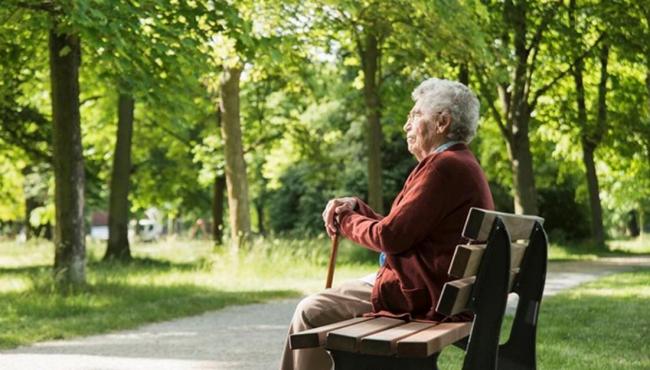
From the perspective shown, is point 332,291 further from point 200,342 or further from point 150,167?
point 150,167

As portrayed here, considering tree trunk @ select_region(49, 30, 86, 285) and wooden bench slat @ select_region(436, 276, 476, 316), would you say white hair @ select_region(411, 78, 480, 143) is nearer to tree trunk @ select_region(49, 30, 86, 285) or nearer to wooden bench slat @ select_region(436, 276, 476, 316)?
wooden bench slat @ select_region(436, 276, 476, 316)

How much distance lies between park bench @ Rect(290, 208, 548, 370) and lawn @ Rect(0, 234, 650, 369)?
3.20 metres

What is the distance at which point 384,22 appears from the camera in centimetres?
1928

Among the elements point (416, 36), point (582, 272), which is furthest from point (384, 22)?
point (582, 272)

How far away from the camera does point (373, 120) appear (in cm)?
2327

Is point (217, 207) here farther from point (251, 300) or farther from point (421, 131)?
point (421, 131)

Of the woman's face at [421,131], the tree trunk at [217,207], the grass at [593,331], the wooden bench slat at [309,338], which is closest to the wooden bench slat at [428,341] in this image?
the wooden bench slat at [309,338]

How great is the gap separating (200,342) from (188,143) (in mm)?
23907

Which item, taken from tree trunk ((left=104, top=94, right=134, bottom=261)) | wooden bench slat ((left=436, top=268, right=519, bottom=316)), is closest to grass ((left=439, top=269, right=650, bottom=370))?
wooden bench slat ((left=436, top=268, right=519, bottom=316))

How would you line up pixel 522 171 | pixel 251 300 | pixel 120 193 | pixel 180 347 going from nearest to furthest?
pixel 180 347
pixel 251 300
pixel 120 193
pixel 522 171

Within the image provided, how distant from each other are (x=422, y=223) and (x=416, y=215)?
0.15 feet

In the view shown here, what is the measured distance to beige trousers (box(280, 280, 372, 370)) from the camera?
4.70 metres

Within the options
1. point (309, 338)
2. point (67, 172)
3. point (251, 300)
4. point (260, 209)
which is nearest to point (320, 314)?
point (309, 338)

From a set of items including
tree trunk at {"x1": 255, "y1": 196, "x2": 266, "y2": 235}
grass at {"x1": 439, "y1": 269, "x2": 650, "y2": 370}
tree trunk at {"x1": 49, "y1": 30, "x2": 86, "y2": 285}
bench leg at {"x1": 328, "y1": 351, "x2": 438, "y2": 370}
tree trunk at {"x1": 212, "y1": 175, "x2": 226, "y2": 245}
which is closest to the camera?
bench leg at {"x1": 328, "y1": 351, "x2": 438, "y2": 370}
